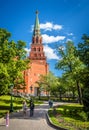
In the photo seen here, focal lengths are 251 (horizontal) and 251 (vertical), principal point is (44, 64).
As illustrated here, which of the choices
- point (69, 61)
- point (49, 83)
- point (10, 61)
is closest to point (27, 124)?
point (10, 61)

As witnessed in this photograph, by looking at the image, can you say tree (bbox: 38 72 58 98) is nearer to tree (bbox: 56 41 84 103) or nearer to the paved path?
tree (bbox: 56 41 84 103)

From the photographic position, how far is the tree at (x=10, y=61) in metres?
32.7

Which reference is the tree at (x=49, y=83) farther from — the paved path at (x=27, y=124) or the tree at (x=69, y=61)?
the paved path at (x=27, y=124)

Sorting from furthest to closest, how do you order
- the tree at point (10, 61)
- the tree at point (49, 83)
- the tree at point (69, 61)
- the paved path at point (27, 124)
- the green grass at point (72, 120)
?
the tree at point (49, 83)
the tree at point (69, 61)
the tree at point (10, 61)
the paved path at point (27, 124)
the green grass at point (72, 120)

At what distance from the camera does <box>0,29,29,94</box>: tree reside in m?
32.7

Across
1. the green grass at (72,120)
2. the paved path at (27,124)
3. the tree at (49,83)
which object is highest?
the tree at (49,83)

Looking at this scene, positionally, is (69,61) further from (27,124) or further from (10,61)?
(27,124)

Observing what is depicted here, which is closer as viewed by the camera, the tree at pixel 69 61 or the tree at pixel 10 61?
the tree at pixel 10 61

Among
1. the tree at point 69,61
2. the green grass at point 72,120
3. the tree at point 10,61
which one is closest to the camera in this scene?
the green grass at point 72,120

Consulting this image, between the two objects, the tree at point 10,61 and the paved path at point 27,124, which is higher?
the tree at point 10,61

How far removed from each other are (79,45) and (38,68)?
269 feet

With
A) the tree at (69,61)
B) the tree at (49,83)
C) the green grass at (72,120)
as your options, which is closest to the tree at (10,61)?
the green grass at (72,120)

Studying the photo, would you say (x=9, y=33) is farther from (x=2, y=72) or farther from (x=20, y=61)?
(x=2, y=72)

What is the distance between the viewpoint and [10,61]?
3619 cm
